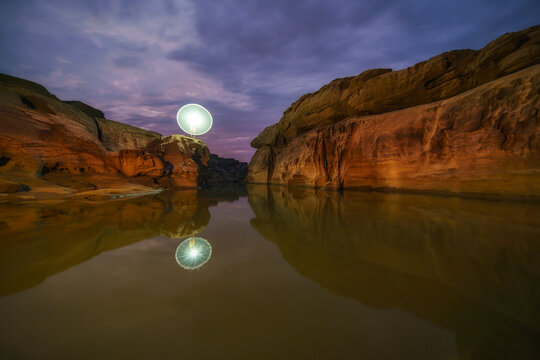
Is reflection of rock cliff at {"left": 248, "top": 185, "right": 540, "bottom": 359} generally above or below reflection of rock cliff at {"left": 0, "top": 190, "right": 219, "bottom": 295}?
below

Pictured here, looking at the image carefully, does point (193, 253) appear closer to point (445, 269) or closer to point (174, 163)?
point (445, 269)

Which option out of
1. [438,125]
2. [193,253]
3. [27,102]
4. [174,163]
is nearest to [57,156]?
[27,102]

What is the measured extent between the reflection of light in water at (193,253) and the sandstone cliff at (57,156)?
21.5ft

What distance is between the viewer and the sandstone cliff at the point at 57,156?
22.6ft

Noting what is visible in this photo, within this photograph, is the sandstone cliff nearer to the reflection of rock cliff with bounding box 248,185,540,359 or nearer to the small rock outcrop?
the reflection of rock cliff with bounding box 248,185,540,359

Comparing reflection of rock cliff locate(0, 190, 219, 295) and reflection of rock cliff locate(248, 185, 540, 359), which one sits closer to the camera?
reflection of rock cliff locate(248, 185, 540, 359)

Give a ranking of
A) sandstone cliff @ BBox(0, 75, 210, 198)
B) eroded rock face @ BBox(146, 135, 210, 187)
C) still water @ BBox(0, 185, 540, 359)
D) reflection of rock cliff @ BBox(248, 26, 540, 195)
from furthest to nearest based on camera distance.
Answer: eroded rock face @ BBox(146, 135, 210, 187), sandstone cliff @ BBox(0, 75, 210, 198), reflection of rock cliff @ BBox(248, 26, 540, 195), still water @ BBox(0, 185, 540, 359)

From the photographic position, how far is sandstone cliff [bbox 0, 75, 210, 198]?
689 cm

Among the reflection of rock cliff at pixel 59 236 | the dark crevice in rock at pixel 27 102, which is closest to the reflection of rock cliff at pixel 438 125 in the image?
the reflection of rock cliff at pixel 59 236

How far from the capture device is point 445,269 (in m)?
1.71

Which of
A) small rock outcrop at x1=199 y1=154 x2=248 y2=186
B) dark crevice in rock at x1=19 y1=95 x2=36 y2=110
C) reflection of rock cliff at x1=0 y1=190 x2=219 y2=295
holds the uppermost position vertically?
dark crevice in rock at x1=19 y1=95 x2=36 y2=110

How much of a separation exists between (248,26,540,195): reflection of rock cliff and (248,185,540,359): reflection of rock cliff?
3.91 meters

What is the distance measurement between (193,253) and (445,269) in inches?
101

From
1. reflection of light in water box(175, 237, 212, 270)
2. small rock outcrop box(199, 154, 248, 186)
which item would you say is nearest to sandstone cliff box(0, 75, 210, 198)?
reflection of light in water box(175, 237, 212, 270)
